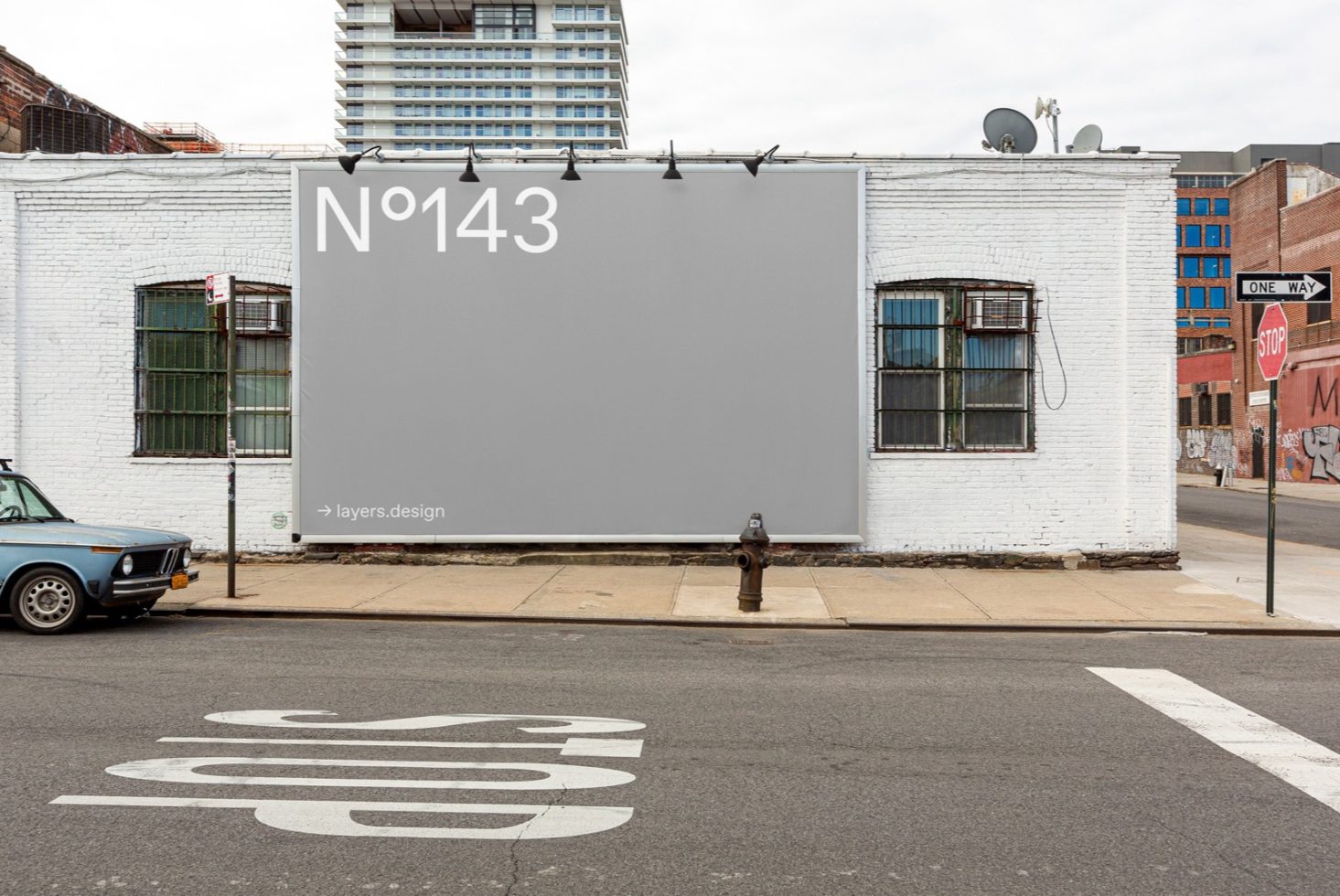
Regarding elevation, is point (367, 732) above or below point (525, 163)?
below

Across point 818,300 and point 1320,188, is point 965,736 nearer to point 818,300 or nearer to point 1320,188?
point 818,300

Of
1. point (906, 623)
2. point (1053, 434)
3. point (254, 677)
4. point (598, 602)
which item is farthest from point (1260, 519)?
point (254, 677)

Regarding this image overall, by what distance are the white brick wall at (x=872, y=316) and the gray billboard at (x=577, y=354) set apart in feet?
2.01

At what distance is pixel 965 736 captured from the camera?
6.00m

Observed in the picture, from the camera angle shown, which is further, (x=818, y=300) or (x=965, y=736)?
(x=818, y=300)

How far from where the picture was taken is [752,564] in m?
10.3

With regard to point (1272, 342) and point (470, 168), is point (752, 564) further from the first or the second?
point (470, 168)

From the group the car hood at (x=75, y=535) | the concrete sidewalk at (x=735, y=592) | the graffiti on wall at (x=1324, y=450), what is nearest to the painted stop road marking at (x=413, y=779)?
the car hood at (x=75, y=535)

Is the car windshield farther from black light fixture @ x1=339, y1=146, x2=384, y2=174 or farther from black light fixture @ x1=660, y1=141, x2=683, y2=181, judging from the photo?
black light fixture @ x1=660, y1=141, x2=683, y2=181

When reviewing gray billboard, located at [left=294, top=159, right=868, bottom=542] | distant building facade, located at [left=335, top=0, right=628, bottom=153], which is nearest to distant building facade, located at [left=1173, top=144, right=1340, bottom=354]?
distant building facade, located at [left=335, top=0, right=628, bottom=153]

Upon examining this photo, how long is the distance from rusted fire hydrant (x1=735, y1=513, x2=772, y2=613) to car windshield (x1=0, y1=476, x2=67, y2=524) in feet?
21.9

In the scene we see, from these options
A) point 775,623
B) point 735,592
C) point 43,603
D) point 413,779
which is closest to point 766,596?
point 735,592

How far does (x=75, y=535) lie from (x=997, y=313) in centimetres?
1095

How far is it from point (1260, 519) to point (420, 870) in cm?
2294
